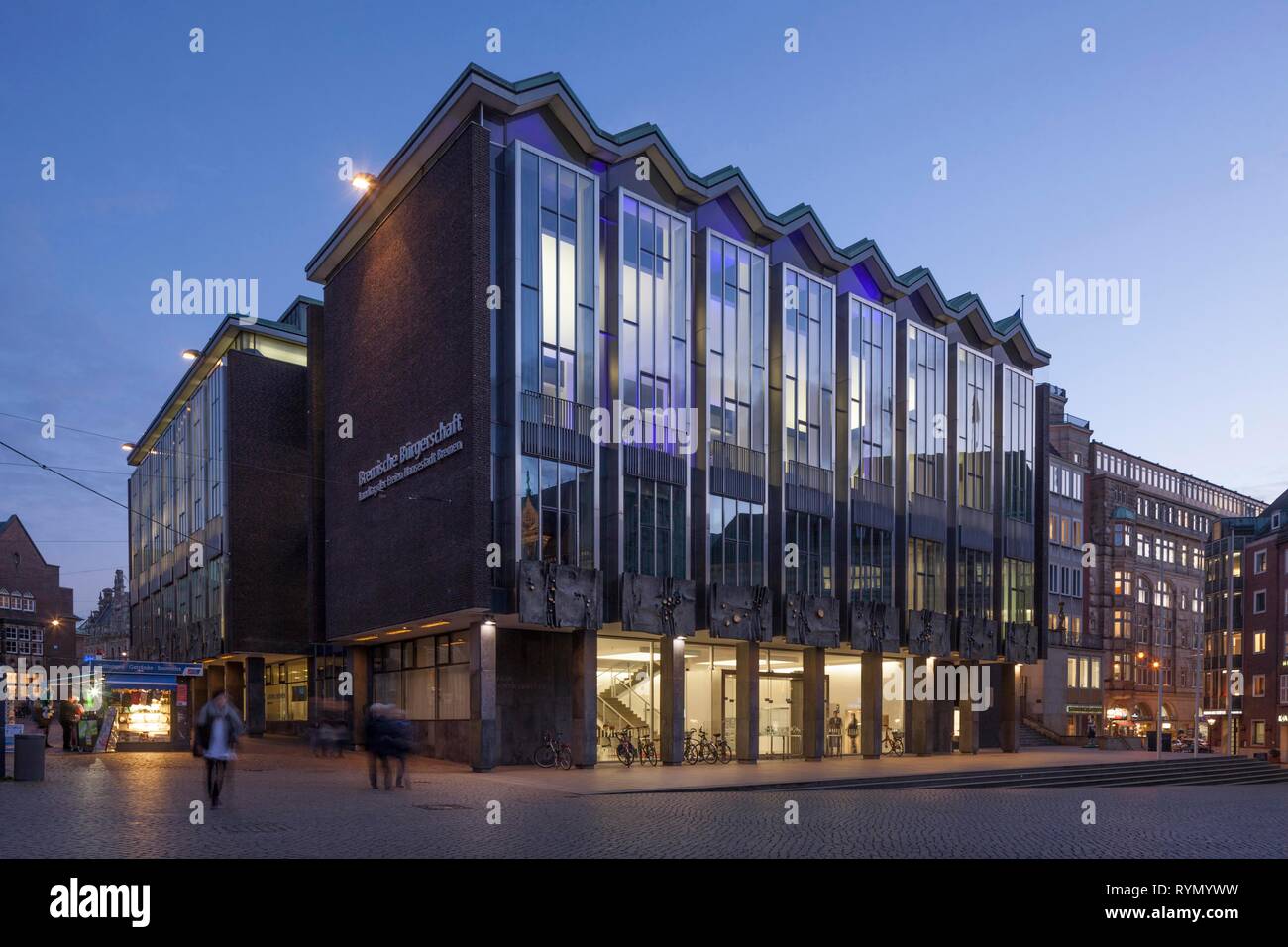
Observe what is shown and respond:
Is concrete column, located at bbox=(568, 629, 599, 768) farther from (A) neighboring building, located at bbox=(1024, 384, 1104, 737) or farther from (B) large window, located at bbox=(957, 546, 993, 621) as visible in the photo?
(A) neighboring building, located at bbox=(1024, 384, 1104, 737)

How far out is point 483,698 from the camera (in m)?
32.9

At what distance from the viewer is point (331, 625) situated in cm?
4381

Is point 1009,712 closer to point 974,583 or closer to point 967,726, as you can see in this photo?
point 967,726

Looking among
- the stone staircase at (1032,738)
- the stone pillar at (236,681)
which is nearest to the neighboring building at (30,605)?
the stone pillar at (236,681)

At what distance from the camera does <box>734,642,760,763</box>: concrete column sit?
131ft

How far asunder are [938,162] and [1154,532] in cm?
7517

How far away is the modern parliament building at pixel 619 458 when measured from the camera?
33.8m

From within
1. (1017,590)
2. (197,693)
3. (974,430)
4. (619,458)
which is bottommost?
(197,693)

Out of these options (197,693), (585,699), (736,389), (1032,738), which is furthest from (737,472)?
(197,693)

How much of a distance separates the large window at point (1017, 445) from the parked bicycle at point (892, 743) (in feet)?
42.0

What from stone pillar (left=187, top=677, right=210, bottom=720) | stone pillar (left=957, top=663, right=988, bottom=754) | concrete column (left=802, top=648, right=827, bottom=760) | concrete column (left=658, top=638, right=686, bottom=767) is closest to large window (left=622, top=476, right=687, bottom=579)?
concrete column (left=658, top=638, right=686, bottom=767)

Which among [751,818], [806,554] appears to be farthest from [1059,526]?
[751,818]

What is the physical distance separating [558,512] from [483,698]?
5917mm

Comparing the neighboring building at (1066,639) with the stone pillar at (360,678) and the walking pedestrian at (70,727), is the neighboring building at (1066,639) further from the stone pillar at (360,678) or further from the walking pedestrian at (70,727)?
the walking pedestrian at (70,727)
